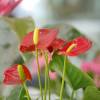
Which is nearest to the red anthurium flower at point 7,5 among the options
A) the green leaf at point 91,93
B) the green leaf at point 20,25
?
the green leaf at point 20,25

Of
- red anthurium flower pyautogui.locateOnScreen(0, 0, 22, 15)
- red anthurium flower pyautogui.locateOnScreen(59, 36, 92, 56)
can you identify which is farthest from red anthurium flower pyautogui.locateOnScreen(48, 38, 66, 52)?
red anthurium flower pyautogui.locateOnScreen(0, 0, 22, 15)

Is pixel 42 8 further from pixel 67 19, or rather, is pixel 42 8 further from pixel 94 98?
pixel 94 98

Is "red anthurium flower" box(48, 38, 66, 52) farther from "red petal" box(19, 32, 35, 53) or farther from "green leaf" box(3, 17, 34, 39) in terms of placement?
"green leaf" box(3, 17, 34, 39)

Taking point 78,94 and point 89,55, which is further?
point 89,55

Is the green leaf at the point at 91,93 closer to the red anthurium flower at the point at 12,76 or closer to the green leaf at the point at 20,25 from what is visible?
the red anthurium flower at the point at 12,76

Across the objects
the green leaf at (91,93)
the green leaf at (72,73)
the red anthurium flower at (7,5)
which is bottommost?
the green leaf at (91,93)

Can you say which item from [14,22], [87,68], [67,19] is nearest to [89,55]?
[87,68]
